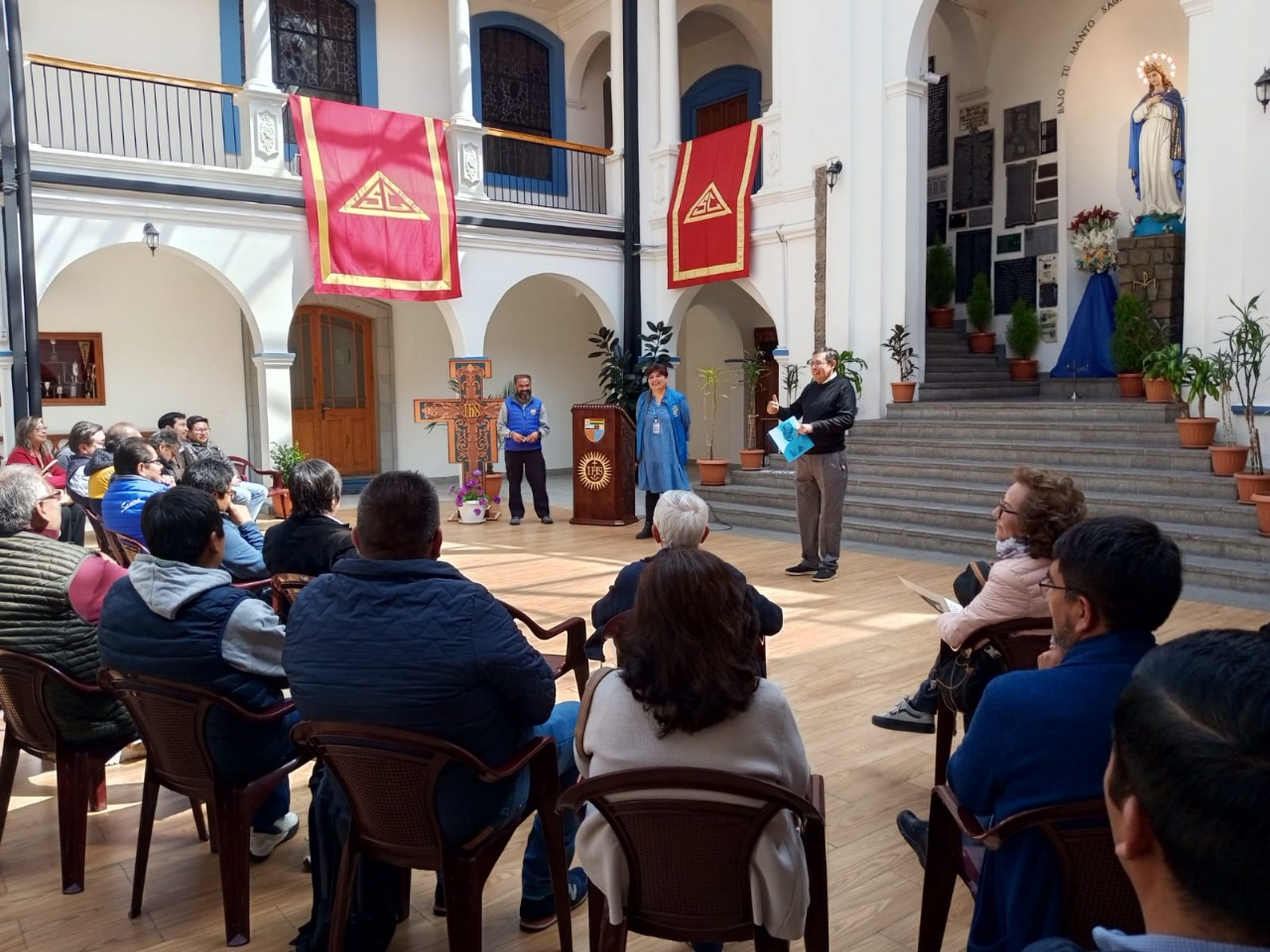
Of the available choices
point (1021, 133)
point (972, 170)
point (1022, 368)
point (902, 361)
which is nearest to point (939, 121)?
point (972, 170)

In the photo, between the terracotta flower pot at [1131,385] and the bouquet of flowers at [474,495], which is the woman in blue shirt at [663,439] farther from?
the terracotta flower pot at [1131,385]

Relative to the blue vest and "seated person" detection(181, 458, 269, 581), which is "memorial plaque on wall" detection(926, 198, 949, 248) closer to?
the blue vest

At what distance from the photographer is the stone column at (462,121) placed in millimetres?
10383

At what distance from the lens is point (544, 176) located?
1288 cm

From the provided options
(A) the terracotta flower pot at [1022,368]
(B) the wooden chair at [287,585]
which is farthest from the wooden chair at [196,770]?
(A) the terracotta flower pot at [1022,368]

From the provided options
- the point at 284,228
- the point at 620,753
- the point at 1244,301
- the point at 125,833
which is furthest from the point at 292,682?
the point at 284,228

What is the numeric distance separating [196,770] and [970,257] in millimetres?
10989

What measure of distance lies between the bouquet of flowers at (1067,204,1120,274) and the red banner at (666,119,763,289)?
3465 millimetres

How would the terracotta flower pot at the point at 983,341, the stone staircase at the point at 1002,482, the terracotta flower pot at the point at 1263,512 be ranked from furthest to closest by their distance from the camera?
1. the terracotta flower pot at the point at 983,341
2. the stone staircase at the point at 1002,482
3. the terracotta flower pot at the point at 1263,512

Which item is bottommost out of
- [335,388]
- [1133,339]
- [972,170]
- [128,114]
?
[335,388]

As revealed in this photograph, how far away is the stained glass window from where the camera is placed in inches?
493

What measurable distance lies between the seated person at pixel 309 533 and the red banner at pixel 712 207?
26.4ft

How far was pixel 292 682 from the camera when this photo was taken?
6.30 ft

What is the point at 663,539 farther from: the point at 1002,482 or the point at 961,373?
the point at 961,373
